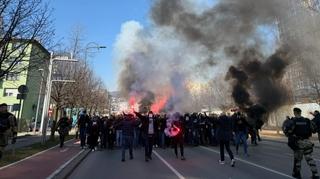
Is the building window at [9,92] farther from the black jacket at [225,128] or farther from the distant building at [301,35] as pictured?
the black jacket at [225,128]

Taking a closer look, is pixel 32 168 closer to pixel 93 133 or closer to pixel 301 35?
pixel 93 133

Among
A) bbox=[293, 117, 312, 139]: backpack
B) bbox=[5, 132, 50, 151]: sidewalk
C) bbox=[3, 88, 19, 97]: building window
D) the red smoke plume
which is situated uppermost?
bbox=[3, 88, 19, 97]: building window

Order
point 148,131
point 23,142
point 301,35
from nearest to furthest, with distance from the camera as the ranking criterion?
point 148,131, point 23,142, point 301,35

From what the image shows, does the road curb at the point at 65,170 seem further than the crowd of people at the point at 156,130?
No

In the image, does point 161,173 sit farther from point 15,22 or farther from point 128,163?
point 15,22

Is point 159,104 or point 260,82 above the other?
point 260,82

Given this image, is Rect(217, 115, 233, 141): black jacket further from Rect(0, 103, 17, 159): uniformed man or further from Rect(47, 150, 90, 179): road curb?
Rect(0, 103, 17, 159): uniformed man

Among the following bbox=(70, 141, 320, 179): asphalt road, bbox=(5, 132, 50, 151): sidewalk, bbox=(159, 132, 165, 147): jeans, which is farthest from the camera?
bbox=(159, 132, 165, 147): jeans

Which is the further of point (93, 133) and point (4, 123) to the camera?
point (93, 133)

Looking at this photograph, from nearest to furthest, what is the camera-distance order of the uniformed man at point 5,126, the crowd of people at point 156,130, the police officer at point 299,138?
the police officer at point 299,138
the uniformed man at point 5,126
the crowd of people at point 156,130

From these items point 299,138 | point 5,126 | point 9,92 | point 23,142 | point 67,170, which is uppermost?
point 9,92

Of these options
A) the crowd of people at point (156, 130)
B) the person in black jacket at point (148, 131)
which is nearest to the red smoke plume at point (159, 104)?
the crowd of people at point (156, 130)

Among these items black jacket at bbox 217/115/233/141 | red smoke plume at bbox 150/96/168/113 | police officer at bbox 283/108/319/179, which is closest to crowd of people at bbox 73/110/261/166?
black jacket at bbox 217/115/233/141

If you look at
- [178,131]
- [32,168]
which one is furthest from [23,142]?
[32,168]
